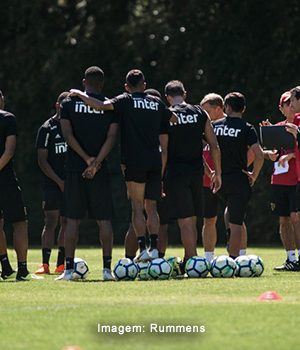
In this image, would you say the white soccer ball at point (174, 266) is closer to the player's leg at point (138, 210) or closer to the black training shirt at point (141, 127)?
the player's leg at point (138, 210)

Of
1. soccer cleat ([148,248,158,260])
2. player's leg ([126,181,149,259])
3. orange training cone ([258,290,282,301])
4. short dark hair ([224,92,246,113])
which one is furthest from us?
short dark hair ([224,92,246,113])

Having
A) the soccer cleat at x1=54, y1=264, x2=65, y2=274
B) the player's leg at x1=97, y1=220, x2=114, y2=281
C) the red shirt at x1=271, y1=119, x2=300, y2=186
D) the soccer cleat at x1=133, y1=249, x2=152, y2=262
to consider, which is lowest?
the soccer cleat at x1=54, y1=264, x2=65, y2=274

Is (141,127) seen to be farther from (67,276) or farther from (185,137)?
(67,276)

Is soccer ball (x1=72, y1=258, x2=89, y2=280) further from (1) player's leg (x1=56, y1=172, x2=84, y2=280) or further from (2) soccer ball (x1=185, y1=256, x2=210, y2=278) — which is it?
(2) soccer ball (x1=185, y1=256, x2=210, y2=278)

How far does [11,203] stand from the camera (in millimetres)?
14344

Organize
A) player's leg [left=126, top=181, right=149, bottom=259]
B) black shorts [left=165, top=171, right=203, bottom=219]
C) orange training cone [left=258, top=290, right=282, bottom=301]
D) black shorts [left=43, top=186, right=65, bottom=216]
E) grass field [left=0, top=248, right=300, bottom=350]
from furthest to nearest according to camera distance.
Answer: black shorts [left=43, top=186, right=65, bottom=216] < black shorts [left=165, top=171, right=203, bottom=219] < player's leg [left=126, top=181, right=149, bottom=259] < orange training cone [left=258, top=290, right=282, bottom=301] < grass field [left=0, top=248, right=300, bottom=350]

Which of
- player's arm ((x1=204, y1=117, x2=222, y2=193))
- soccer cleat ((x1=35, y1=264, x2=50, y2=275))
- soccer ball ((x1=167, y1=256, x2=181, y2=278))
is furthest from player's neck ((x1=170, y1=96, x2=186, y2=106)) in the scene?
soccer cleat ((x1=35, y1=264, x2=50, y2=275))

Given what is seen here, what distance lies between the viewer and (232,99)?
606 inches

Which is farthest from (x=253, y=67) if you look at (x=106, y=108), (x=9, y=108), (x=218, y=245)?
(x=106, y=108)

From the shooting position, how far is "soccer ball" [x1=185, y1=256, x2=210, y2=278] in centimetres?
1430

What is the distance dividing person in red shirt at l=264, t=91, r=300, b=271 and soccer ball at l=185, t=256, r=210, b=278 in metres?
2.17

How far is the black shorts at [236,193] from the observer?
15.5 metres

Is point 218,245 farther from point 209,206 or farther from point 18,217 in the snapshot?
point 18,217

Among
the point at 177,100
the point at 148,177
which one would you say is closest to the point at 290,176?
the point at 177,100
